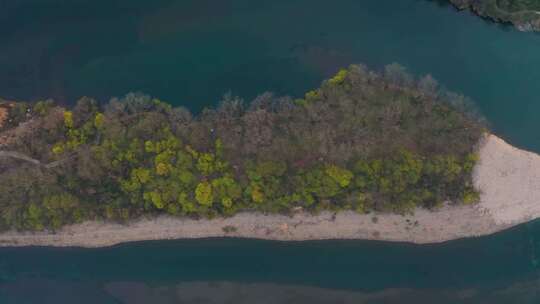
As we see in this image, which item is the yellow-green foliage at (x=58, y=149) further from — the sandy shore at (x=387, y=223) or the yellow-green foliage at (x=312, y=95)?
the yellow-green foliage at (x=312, y=95)

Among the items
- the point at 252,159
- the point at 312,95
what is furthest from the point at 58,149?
the point at 312,95

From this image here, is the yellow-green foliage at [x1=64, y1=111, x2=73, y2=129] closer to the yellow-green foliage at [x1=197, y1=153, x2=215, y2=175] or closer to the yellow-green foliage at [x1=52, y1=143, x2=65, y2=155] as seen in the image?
the yellow-green foliage at [x1=52, y1=143, x2=65, y2=155]

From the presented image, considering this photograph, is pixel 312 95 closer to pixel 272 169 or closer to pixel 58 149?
pixel 272 169

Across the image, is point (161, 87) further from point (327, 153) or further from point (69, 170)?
point (327, 153)

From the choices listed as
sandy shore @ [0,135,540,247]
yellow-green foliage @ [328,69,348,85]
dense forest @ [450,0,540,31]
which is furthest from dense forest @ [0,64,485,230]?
dense forest @ [450,0,540,31]

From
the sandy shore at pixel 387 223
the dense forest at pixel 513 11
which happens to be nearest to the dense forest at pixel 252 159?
the sandy shore at pixel 387 223

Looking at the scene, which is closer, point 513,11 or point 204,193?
point 204,193
